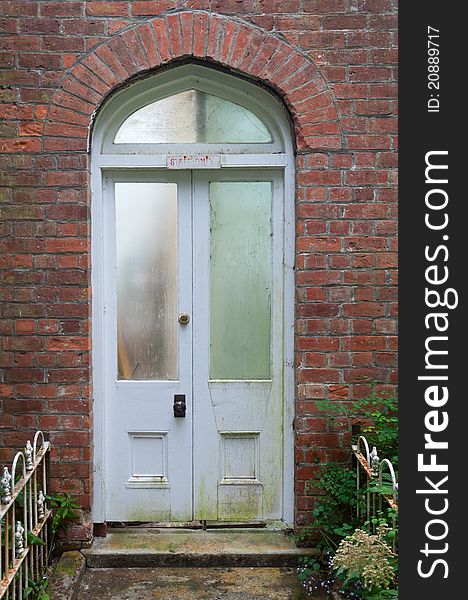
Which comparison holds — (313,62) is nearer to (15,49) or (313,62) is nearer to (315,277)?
(315,277)

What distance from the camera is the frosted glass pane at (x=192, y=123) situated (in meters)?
5.40

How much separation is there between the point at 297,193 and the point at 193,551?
237cm

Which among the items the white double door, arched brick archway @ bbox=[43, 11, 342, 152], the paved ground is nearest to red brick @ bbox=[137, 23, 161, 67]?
arched brick archway @ bbox=[43, 11, 342, 152]

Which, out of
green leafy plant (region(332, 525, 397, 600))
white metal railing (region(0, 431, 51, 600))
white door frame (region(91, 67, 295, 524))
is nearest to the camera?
green leafy plant (region(332, 525, 397, 600))

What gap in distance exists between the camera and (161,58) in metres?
5.09

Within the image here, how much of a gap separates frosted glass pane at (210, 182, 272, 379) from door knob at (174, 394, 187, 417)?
0.85ft

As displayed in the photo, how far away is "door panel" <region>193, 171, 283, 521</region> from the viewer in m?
5.43

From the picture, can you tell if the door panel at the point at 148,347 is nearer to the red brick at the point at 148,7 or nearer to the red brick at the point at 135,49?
the red brick at the point at 135,49

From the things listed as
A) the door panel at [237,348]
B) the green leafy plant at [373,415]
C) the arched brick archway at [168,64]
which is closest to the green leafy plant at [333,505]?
the green leafy plant at [373,415]

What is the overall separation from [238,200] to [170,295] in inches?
30.7

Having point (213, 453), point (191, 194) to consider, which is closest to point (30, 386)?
point (213, 453)

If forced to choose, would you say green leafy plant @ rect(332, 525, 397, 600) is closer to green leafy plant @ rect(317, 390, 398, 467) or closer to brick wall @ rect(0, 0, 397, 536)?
green leafy plant @ rect(317, 390, 398, 467)

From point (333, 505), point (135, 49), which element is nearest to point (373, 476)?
point (333, 505)

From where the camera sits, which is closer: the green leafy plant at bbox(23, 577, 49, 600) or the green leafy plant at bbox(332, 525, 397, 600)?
the green leafy plant at bbox(332, 525, 397, 600)
